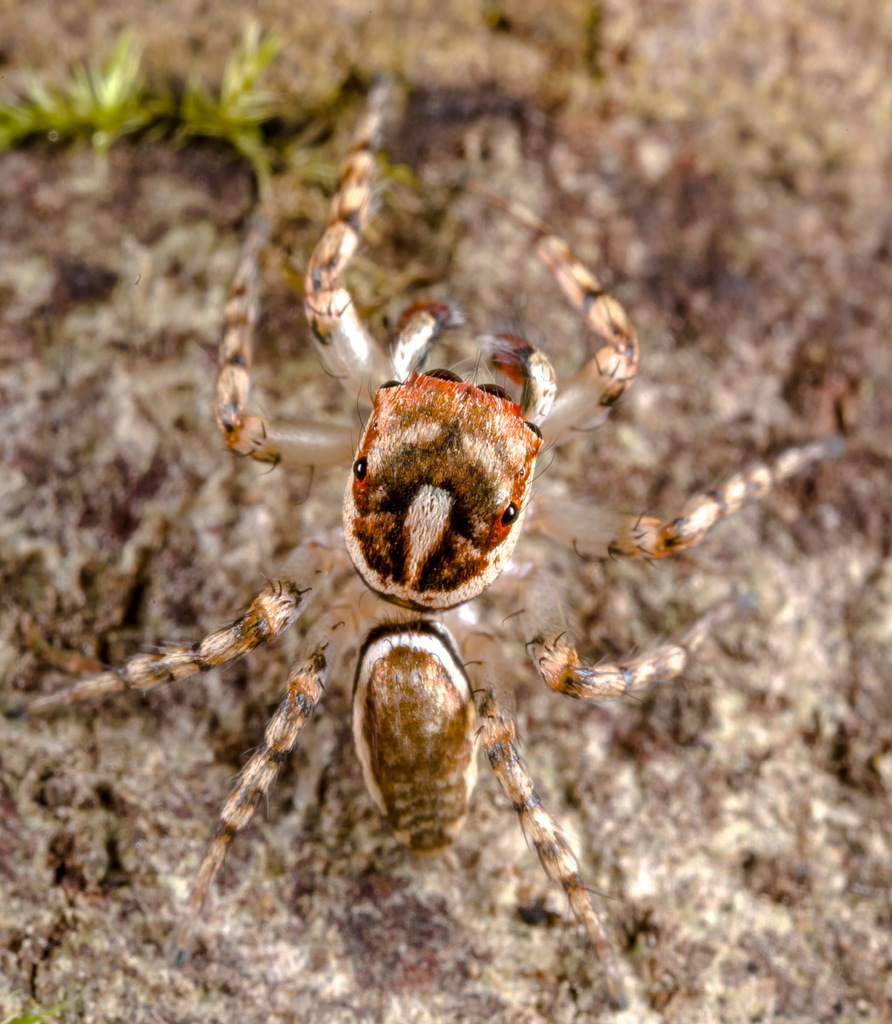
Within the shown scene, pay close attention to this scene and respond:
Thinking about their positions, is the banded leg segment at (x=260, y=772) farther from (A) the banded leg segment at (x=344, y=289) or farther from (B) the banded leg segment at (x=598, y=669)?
(A) the banded leg segment at (x=344, y=289)

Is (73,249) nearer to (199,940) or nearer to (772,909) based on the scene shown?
(199,940)

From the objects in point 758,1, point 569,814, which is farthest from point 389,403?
point 758,1

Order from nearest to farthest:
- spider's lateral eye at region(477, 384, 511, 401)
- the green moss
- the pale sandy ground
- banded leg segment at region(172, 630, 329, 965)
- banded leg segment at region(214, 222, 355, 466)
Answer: banded leg segment at region(172, 630, 329, 965)
the pale sandy ground
spider's lateral eye at region(477, 384, 511, 401)
banded leg segment at region(214, 222, 355, 466)
the green moss

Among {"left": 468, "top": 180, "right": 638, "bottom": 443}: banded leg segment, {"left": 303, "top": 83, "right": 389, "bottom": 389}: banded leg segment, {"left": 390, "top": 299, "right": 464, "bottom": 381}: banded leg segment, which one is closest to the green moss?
{"left": 303, "top": 83, "right": 389, "bottom": 389}: banded leg segment

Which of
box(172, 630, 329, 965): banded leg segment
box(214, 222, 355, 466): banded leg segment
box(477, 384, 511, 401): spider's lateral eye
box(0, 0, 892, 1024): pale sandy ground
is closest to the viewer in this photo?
box(172, 630, 329, 965): banded leg segment

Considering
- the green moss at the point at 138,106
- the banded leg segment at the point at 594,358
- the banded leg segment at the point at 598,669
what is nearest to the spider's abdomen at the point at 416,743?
the banded leg segment at the point at 598,669

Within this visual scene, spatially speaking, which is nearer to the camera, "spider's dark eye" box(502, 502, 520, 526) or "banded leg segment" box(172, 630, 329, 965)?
"banded leg segment" box(172, 630, 329, 965)

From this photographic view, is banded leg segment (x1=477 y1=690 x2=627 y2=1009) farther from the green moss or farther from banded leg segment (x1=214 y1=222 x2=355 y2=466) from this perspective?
the green moss
